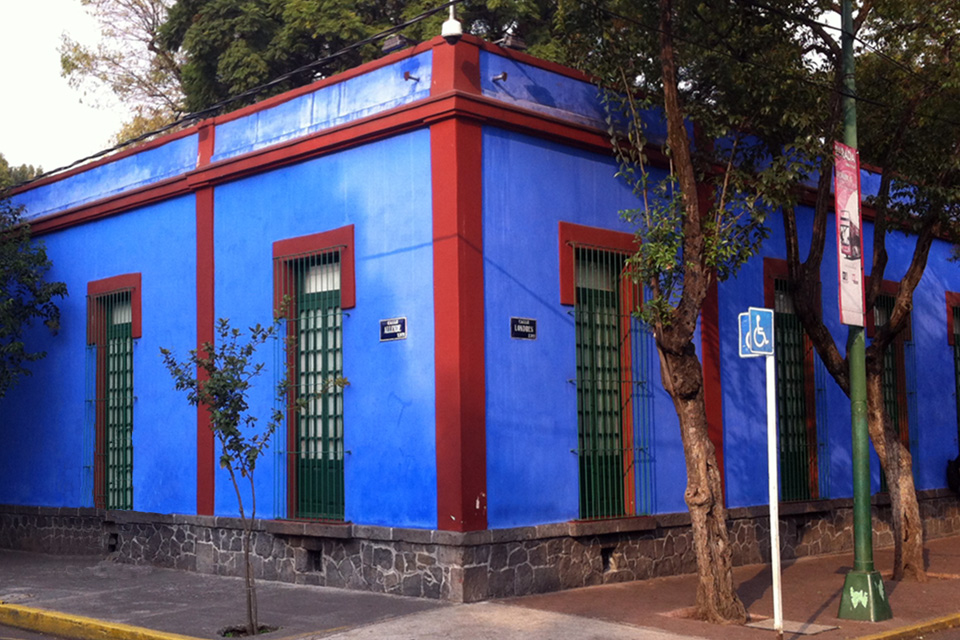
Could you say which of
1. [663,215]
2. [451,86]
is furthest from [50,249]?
[663,215]

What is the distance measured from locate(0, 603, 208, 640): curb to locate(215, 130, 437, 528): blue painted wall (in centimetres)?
279

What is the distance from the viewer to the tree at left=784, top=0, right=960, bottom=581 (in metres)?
12.2

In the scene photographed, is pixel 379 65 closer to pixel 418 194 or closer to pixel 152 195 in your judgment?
pixel 418 194

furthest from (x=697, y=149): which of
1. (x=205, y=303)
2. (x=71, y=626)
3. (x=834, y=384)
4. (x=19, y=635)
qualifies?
(x=19, y=635)

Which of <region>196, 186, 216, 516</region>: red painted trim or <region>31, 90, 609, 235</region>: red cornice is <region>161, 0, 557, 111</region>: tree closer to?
<region>31, 90, 609, 235</region>: red cornice

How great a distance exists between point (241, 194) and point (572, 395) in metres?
4.92

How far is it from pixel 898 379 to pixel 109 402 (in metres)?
11.9

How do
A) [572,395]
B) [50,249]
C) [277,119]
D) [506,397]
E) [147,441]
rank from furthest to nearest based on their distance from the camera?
1. [50,249]
2. [147,441]
3. [277,119]
4. [572,395]
5. [506,397]

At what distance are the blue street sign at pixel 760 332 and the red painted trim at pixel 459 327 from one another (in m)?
3.25

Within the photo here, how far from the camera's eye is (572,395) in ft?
39.3

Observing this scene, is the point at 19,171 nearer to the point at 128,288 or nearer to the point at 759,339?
the point at 128,288

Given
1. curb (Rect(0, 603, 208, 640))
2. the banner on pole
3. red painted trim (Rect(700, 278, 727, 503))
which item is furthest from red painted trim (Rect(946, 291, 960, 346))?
curb (Rect(0, 603, 208, 640))

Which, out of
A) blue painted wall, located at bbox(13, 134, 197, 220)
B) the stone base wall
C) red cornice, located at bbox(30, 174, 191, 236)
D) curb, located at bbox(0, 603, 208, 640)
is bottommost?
curb, located at bbox(0, 603, 208, 640)

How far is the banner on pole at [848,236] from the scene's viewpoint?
10180mm
